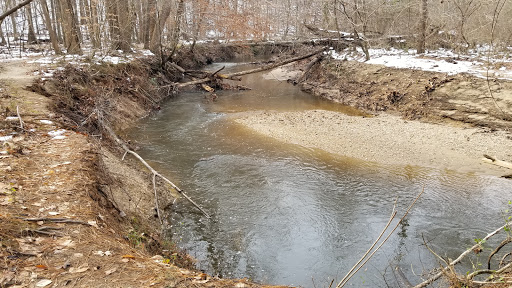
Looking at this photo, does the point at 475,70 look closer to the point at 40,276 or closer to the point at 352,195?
the point at 352,195


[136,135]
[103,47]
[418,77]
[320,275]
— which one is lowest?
[320,275]

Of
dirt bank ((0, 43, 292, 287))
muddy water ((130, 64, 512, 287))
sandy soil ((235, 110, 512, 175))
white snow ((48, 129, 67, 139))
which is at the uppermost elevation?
white snow ((48, 129, 67, 139))

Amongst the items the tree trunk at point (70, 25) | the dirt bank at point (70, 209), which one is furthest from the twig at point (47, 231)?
the tree trunk at point (70, 25)

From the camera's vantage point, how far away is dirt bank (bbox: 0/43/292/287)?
3139mm

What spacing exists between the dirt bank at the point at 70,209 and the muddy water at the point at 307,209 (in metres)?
0.96

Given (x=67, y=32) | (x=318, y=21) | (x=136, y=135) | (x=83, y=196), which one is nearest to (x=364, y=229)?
(x=83, y=196)

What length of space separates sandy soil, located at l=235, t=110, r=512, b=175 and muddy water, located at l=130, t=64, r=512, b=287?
624mm

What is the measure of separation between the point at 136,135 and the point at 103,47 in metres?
7.54

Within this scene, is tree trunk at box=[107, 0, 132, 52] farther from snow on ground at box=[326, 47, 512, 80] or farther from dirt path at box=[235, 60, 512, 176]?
snow on ground at box=[326, 47, 512, 80]

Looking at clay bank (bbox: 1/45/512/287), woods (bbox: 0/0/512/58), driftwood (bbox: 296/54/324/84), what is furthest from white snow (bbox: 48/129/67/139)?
driftwood (bbox: 296/54/324/84)

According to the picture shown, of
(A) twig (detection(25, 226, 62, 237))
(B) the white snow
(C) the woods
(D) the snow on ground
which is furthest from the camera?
(C) the woods

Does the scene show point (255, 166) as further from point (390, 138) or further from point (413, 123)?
point (413, 123)

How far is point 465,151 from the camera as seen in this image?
10.0 metres

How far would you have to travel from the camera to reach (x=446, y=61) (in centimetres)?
1495
